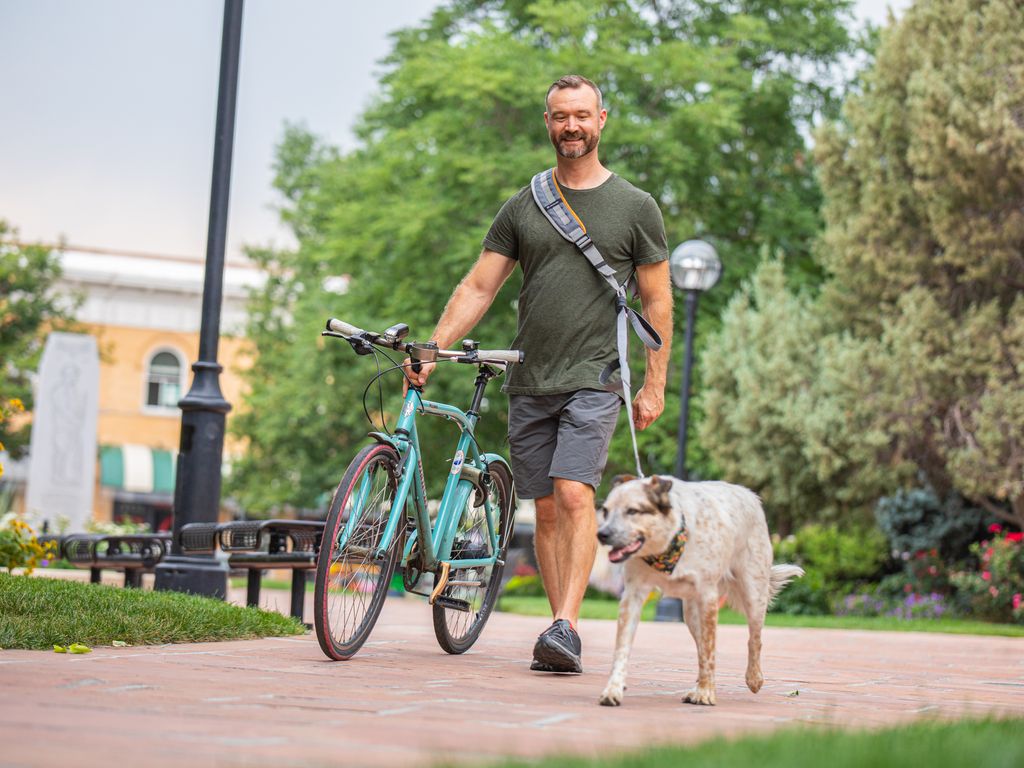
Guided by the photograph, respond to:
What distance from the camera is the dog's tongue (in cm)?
442

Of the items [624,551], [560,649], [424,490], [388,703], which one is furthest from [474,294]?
[388,703]

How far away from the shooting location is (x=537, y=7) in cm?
2306

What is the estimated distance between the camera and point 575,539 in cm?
578

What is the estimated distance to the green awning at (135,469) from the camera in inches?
1701

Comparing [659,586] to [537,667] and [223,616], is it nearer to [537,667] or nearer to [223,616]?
[537,667]

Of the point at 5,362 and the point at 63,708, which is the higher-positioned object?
the point at 5,362

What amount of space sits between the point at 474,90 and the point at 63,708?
20498mm

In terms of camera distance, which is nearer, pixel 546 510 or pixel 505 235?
pixel 546 510

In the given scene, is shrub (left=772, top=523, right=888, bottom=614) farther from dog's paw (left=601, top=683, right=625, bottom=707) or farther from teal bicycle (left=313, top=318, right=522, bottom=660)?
dog's paw (left=601, top=683, right=625, bottom=707)

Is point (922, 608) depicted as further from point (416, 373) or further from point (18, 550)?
point (416, 373)

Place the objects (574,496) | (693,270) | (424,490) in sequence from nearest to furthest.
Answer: (574,496)
(424,490)
(693,270)

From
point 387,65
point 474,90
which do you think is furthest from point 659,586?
point 387,65

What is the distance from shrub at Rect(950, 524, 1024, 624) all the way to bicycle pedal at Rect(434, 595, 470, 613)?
37.1 feet

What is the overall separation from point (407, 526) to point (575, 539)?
728 millimetres
